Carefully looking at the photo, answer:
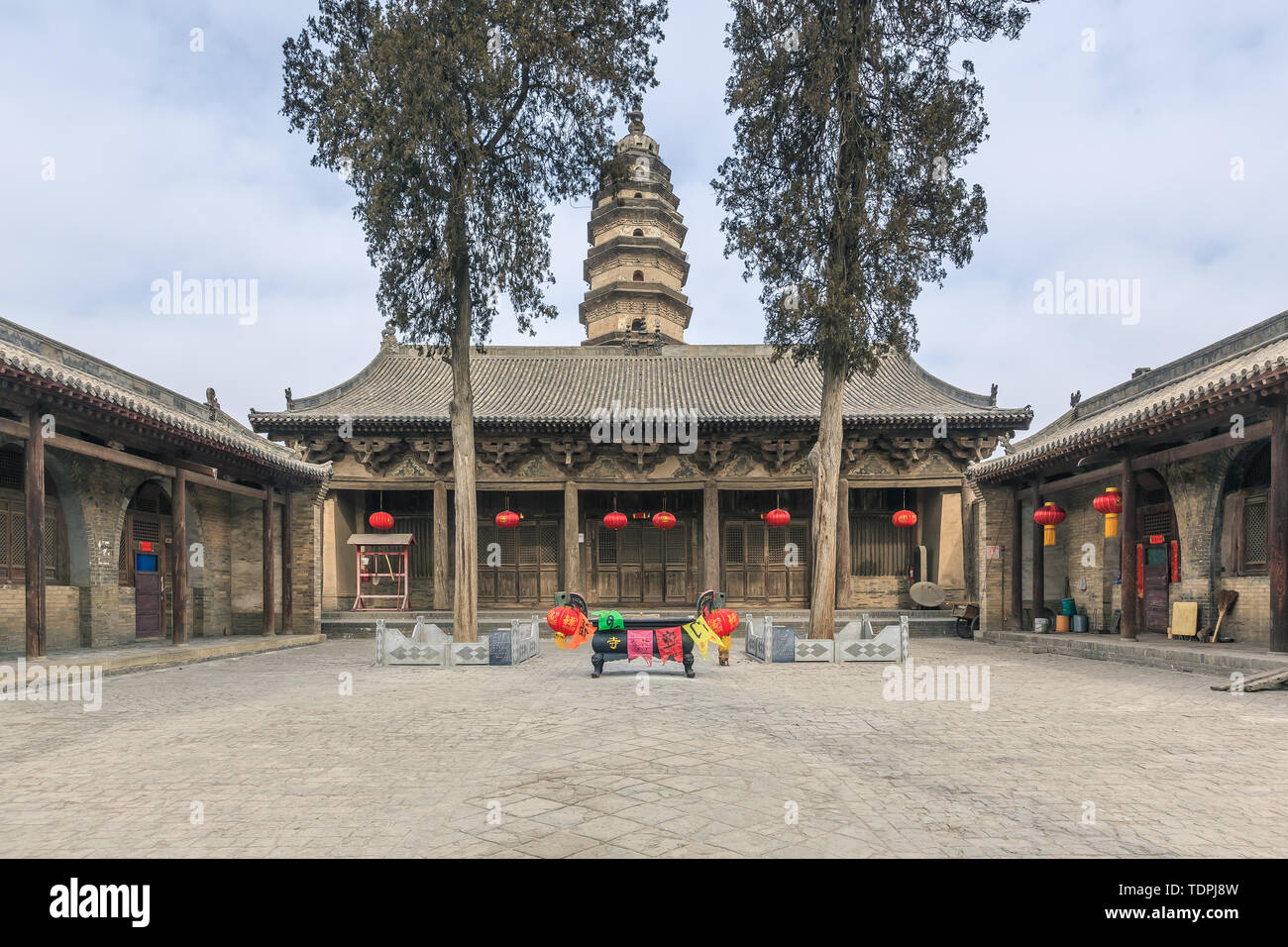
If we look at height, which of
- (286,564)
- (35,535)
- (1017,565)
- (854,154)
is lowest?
(1017,565)

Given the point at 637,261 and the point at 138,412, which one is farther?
the point at 637,261

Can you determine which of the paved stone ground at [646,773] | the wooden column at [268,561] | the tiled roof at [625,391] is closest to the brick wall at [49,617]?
the paved stone ground at [646,773]

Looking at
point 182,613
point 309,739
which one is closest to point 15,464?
point 182,613

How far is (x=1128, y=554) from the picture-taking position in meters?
11.7

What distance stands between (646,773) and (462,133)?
9596mm

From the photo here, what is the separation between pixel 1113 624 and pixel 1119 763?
956 centimetres

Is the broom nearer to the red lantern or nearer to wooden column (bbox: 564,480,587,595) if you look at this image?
the red lantern

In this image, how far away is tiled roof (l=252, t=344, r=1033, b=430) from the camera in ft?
56.2

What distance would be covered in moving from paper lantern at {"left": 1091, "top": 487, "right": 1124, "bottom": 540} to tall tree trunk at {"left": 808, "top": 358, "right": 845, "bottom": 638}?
12.2 feet

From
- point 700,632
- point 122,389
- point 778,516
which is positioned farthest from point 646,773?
point 778,516

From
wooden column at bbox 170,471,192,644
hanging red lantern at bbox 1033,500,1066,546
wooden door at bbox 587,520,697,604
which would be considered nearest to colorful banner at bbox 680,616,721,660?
hanging red lantern at bbox 1033,500,1066,546

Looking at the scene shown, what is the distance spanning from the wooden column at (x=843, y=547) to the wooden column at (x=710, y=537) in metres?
2.53

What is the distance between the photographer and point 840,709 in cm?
735

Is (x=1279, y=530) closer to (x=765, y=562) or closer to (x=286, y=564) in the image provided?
(x=765, y=562)
